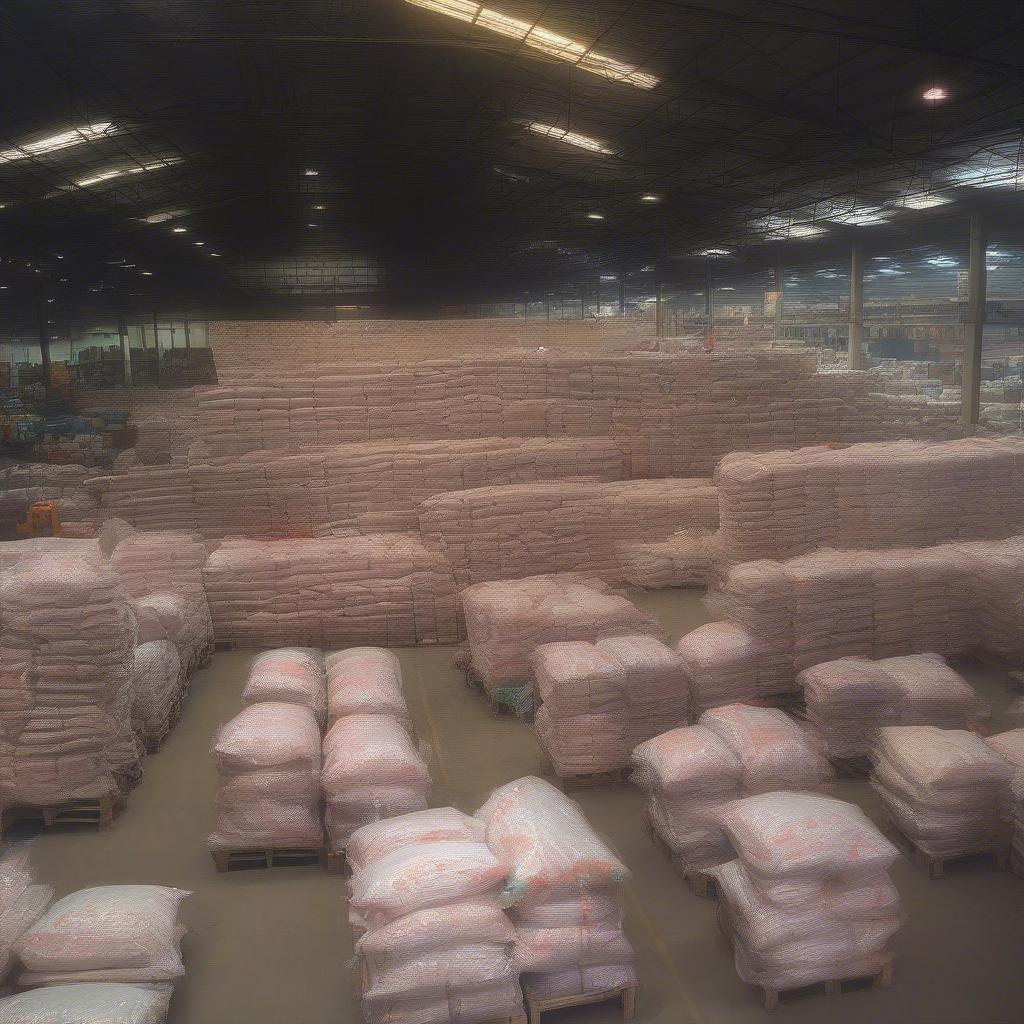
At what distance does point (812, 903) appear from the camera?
15.5 feet

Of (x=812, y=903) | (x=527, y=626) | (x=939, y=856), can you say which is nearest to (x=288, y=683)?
(x=527, y=626)

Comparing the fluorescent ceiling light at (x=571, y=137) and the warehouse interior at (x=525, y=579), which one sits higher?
the fluorescent ceiling light at (x=571, y=137)

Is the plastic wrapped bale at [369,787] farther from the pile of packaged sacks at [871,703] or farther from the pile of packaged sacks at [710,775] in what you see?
the pile of packaged sacks at [871,703]

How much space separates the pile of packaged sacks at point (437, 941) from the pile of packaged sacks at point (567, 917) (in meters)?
0.11

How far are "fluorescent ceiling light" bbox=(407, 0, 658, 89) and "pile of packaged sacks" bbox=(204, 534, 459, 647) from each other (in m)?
7.22

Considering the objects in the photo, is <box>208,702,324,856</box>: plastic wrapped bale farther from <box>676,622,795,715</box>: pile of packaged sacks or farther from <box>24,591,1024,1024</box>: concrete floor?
<box>676,622,795,715</box>: pile of packaged sacks

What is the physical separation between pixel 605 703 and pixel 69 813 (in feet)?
13.1

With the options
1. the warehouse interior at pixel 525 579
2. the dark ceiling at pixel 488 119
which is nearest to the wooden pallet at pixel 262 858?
the warehouse interior at pixel 525 579

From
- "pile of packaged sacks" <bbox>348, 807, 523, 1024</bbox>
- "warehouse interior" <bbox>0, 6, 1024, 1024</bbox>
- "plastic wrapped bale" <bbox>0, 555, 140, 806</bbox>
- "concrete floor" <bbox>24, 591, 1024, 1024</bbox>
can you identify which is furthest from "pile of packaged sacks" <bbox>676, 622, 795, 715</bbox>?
"plastic wrapped bale" <bbox>0, 555, 140, 806</bbox>

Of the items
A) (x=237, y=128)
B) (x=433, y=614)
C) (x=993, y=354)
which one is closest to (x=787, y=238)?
(x=993, y=354)

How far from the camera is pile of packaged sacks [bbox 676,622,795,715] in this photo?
7398 millimetres

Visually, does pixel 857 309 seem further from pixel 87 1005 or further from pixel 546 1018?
pixel 87 1005

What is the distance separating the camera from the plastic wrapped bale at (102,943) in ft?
14.5

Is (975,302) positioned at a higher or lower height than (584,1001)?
higher
